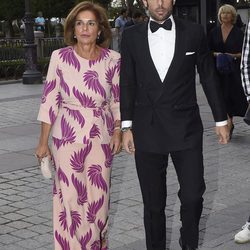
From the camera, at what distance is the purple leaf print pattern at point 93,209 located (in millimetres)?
4254

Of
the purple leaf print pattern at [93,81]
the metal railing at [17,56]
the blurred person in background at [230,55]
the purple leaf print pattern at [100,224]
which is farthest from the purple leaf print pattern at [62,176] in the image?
the metal railing at [17,56]

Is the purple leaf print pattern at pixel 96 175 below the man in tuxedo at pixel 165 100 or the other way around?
below

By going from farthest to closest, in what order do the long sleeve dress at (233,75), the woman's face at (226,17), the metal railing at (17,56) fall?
the metal railing at (17,56) → the long sleeve dress at (233,75) → the woman's face at (226,17)

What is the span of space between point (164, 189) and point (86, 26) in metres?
1.21

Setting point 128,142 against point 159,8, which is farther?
point 128,142

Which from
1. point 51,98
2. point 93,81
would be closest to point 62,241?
point 51,98

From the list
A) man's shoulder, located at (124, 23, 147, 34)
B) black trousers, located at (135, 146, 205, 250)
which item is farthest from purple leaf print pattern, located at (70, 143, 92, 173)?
man's shoulder, located at (124, 23, 147, 34)

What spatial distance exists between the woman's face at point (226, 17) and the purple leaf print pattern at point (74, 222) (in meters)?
5.35

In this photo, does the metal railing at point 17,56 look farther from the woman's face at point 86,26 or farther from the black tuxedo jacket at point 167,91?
the black tuxedo jacket at point 167,91

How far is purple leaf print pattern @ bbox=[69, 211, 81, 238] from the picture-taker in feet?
13.9

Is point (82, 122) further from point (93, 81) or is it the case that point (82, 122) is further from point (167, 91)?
point (167, 91)

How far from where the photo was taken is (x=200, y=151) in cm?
414

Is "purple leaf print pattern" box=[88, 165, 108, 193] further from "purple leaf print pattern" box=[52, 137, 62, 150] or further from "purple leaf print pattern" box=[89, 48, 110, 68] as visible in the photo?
"purple leaf print pattern" box=[89, 48, 110, 68]

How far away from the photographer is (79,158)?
416 centimetres
